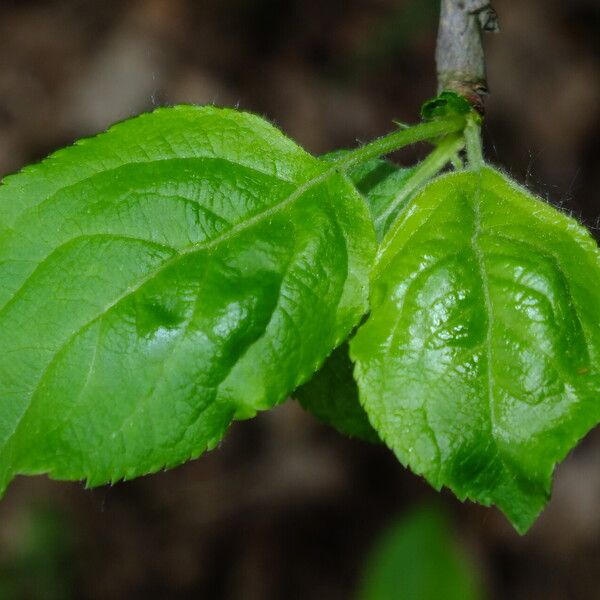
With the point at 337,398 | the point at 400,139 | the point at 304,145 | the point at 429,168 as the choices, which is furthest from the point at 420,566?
the point at 304,145

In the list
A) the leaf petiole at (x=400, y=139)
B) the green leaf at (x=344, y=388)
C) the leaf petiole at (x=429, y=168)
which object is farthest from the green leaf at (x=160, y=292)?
Result: the green leaf at (x=344, y=388)

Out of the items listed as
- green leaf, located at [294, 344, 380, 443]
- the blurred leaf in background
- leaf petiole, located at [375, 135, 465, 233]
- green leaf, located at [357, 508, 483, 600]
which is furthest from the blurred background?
leaf petiole, located at [375, 135, 465, 233]

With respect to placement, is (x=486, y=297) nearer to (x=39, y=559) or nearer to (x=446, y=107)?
(x=446, y=107)

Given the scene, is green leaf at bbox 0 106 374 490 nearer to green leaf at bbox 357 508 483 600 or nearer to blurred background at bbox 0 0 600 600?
green leaf at bbox 357 508 483 600

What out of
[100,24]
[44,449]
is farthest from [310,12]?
Result: [44,449]

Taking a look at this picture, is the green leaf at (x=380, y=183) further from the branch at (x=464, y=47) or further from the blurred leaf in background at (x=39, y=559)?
the blurred leaf in background at (x=39, y=559)

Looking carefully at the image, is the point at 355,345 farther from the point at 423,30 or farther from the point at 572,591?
the point at 423,30
